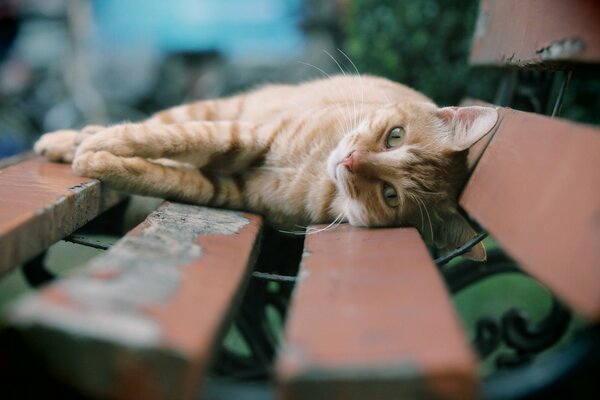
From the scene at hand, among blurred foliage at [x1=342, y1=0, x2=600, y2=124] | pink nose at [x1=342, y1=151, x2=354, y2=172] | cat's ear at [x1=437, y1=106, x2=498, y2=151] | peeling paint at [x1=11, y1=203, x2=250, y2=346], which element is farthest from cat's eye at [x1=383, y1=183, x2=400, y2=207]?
blurred foliage at [x1=342, y1=0, x2=600, y2=124]

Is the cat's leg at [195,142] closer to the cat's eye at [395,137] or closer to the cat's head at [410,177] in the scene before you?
the cat's head at [410,177]

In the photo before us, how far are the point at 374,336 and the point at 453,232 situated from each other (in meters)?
1.07

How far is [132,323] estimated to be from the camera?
83 cm

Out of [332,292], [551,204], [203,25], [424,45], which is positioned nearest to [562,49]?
[551,204]

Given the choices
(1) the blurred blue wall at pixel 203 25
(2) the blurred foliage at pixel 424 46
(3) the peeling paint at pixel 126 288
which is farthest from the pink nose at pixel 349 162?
(1) the blurred blue wall at pixel 203 25

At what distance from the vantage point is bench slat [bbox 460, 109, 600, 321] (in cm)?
87

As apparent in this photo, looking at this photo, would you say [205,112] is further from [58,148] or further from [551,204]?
[551,204]

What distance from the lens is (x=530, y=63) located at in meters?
1.67

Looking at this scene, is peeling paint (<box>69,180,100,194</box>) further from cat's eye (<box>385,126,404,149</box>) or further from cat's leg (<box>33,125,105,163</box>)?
cat's eye (<box>385,126,404,149</box>)

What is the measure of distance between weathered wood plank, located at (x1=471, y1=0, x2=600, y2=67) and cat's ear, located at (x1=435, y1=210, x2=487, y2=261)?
52 centimetres

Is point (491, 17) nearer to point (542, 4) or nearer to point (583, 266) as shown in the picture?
point (542, 4)

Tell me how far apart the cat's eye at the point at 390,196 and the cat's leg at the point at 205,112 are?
1125 millimetres

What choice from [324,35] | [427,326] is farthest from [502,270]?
[324,35]

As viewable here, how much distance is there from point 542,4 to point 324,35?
6.37 metres
